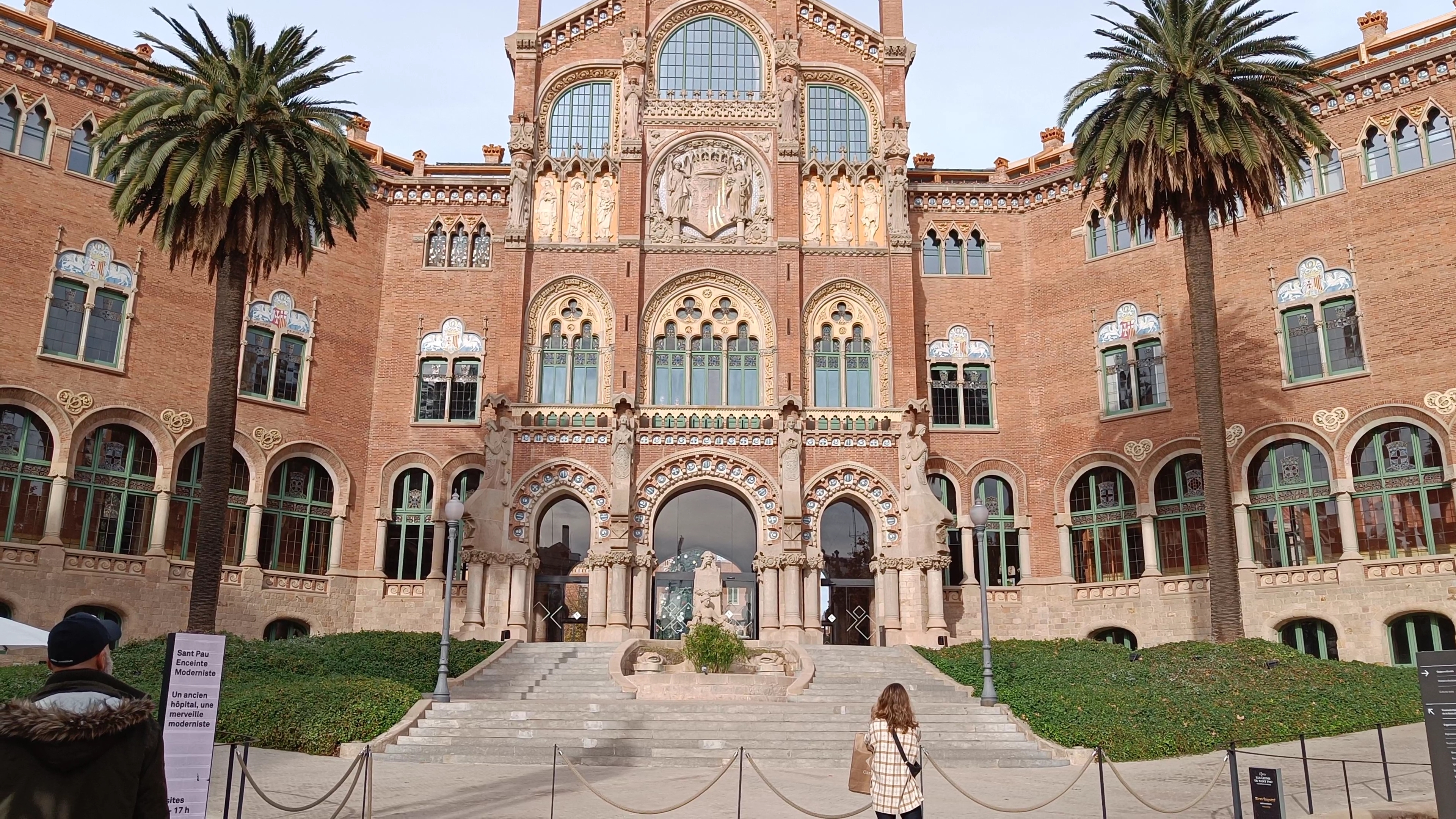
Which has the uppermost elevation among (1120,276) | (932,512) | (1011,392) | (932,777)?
(1120,276)

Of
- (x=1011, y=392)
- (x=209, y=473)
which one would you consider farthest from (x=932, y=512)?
(x=209, y=473)

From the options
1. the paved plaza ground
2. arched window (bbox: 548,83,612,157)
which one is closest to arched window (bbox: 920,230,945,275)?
arched window (bbox: 548,83,612,157)

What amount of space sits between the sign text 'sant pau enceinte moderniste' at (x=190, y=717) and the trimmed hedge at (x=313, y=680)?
30.4 feet

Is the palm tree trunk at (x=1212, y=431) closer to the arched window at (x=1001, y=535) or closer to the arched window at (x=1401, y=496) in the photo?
the arched window at (x=1401, y=496)

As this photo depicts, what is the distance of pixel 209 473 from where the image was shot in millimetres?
25234

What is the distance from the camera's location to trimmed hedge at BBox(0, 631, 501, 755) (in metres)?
20.6

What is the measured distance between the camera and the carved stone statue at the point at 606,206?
3900 centimetres

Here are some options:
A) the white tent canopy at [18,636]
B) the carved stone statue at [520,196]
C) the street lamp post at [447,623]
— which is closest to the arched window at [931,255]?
the carved stone statue at [520,196]

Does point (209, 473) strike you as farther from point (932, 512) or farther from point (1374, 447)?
point (1374, 447)

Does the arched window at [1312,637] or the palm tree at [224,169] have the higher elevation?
the palm tree at [224,169]

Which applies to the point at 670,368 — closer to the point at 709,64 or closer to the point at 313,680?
the point at 709,64

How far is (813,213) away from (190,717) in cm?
3123

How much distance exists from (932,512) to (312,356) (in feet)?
66.2

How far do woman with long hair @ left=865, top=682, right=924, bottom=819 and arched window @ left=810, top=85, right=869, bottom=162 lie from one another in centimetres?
3204
